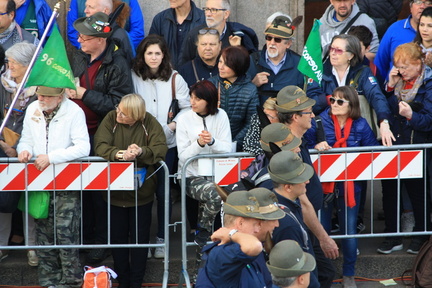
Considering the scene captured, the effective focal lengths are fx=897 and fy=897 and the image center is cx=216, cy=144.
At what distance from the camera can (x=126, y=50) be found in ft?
31.3

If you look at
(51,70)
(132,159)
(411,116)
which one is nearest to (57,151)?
(132,159)

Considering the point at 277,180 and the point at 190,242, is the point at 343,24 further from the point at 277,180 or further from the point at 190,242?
the point at 277,180

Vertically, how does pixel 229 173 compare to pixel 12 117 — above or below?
below

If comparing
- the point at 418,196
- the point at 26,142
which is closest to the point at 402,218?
the point at 418,196

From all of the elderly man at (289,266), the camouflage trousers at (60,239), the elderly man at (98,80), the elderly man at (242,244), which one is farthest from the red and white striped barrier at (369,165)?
the elderly man at (289,266)

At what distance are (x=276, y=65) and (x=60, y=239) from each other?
2.92m

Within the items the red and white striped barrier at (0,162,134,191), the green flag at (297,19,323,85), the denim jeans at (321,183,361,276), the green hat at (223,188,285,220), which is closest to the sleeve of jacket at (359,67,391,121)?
the green flag at (297,19,323,85)

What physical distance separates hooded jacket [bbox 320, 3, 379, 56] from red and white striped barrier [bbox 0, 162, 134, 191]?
293 centimetres

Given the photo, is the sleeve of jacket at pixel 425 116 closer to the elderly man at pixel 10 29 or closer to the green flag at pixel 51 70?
the green flag at pixel 51 70

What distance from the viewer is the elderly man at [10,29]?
9.30 m

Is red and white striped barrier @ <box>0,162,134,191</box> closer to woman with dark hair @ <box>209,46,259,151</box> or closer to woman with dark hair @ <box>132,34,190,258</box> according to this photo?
woman with dark hair @ <box>132,34,190,258</box>

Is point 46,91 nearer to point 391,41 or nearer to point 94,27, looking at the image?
point 94,27

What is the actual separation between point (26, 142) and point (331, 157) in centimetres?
290

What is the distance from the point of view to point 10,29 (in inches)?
372
